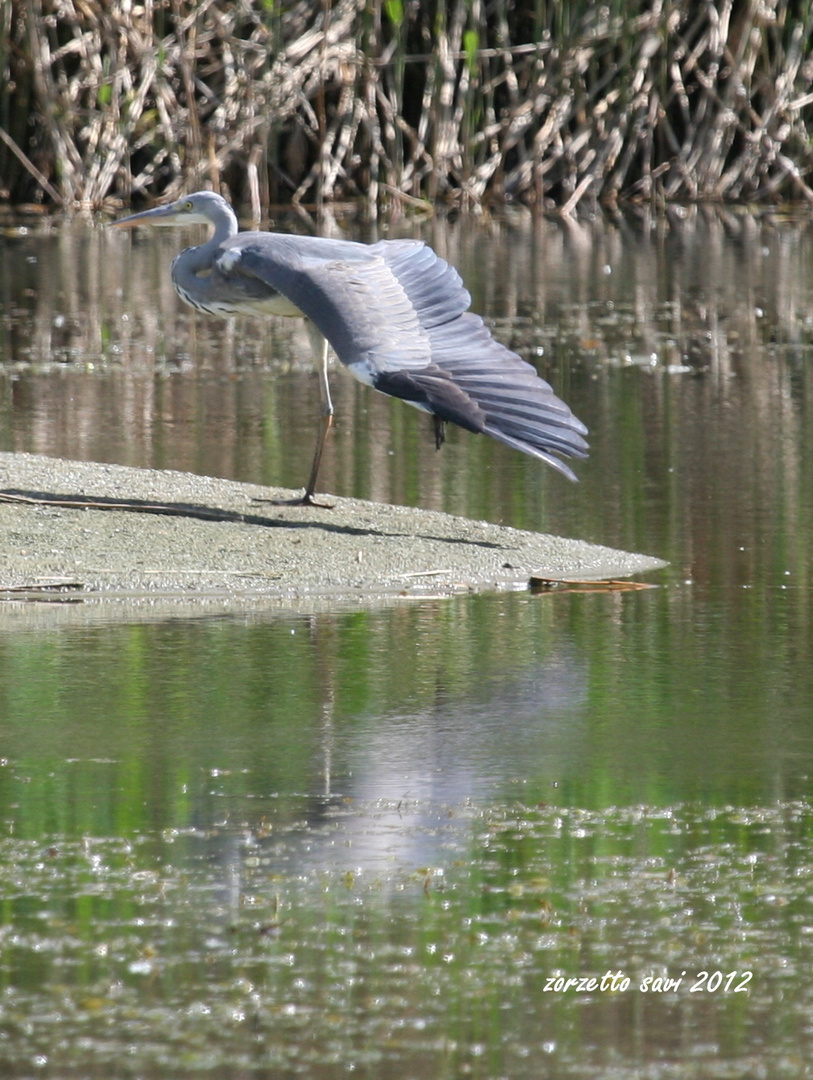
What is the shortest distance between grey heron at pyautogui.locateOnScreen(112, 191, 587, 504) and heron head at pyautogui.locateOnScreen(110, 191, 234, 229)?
2cm

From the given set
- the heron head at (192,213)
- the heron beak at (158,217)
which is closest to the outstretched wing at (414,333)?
the heron head at (192,213)

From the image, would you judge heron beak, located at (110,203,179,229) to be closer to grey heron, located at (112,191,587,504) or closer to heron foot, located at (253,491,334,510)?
grey heron, located at (112,191,587,504)

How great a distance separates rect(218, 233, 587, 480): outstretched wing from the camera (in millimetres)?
5605

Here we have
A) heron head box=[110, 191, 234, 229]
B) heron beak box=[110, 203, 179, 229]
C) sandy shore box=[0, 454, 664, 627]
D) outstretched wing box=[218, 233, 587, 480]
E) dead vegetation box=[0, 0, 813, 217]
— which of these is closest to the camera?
sandy shore box=[0, 454, 664, 627]

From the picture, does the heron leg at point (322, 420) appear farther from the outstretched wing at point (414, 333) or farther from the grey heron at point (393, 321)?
the outstretched wing at point (414, 333)

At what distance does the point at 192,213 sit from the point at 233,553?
83.9 inches

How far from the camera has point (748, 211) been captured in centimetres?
1798

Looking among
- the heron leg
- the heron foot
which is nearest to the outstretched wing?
the heron leg

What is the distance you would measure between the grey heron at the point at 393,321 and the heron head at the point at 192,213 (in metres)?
0.02

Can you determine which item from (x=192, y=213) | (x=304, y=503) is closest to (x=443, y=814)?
(x=304, y=503)

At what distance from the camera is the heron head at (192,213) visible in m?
7.15

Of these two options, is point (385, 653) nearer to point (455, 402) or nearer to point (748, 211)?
point (455, 402)

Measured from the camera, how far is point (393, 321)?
5992 millimetres

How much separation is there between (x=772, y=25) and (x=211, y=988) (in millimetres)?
15282
